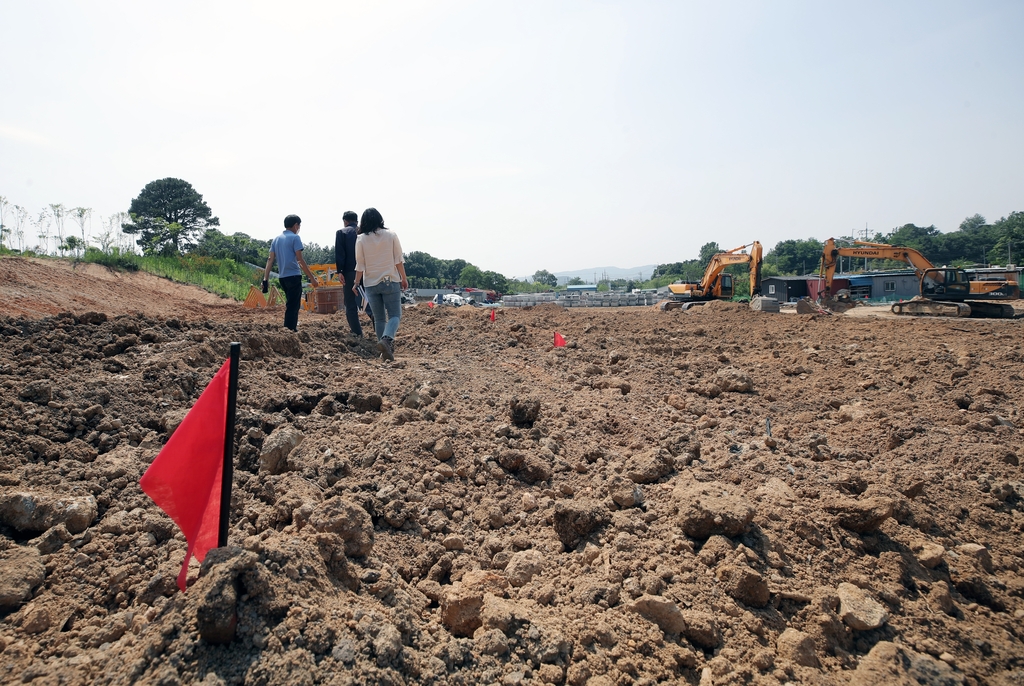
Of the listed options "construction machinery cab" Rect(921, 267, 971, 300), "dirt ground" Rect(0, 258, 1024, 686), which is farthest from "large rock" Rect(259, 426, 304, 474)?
"construction machinery cab" Rect(921, 267, 971, 300)

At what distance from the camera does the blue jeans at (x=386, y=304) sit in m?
5.90

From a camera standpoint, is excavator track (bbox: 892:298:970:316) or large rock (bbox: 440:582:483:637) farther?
excavator track (bbox: 892:298:970:316)

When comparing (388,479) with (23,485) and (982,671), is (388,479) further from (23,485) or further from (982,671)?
(982,671)

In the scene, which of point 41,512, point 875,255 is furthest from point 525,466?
point 875,255

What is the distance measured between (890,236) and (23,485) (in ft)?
353

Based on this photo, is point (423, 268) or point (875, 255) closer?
point (875, 255)

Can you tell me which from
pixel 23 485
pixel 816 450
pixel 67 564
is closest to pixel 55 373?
pixel 23 485

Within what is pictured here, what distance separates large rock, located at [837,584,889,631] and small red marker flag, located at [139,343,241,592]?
8.55ft

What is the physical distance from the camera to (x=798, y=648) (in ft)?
7.39

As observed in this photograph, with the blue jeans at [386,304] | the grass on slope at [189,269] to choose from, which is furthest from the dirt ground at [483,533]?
the grass on slope at [189,269]

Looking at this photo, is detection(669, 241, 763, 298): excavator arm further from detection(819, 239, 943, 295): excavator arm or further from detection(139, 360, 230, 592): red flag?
detection(139, 360, 230, 592): red flag

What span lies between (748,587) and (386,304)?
4587mm

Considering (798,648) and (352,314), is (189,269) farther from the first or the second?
(798,648)

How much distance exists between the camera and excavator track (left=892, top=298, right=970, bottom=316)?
17.3 metres
